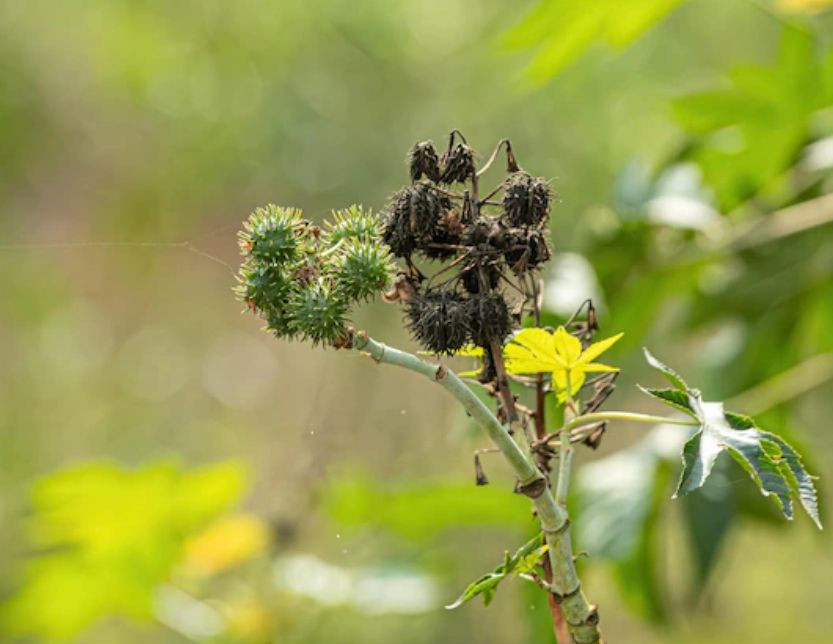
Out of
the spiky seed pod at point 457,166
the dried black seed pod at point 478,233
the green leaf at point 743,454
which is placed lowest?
the green leaf at point 743,454

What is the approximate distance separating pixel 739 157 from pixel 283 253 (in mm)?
900

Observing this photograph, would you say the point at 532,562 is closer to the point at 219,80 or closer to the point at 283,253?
the point at 283,253

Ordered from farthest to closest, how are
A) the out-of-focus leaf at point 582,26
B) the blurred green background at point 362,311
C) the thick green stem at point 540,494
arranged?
the blurred green background at point 362,311 → the out-of-focus leaf at point 582,26 → the thick green stem at point 540,494

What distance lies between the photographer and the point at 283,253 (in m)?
0.41

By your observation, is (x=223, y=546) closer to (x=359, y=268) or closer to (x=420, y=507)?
(x=420, y=507)

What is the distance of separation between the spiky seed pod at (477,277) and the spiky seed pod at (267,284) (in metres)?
0.06

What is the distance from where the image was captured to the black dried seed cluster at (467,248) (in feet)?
1.33

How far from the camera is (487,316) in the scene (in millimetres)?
406

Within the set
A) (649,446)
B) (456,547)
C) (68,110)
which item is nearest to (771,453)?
(649,446)

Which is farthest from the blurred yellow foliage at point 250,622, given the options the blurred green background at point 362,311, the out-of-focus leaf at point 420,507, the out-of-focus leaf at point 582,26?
the out-of-focus leaf at point 582,26

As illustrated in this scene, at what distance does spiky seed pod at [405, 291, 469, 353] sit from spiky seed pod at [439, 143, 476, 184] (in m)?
0.05

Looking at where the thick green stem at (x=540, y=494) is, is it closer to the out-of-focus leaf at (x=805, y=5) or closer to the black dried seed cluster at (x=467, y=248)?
the black dried seed cluster at (x=467, y=248)

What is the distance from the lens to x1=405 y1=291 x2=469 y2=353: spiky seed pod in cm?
40

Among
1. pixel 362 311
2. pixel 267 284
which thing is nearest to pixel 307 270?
pixel 267 284
